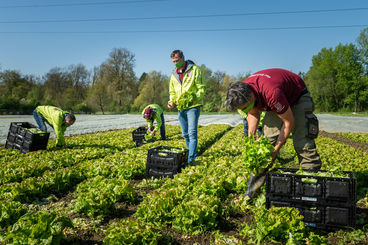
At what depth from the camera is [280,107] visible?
2967 millimetres

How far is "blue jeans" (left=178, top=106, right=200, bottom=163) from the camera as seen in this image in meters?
5.69

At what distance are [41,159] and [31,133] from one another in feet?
4.54

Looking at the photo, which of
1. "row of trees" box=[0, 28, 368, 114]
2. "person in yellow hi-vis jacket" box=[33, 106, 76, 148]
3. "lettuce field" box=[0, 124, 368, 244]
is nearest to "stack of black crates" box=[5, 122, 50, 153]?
"person in yellow hi-vis jacket" box=[33, 106, 76, 148]

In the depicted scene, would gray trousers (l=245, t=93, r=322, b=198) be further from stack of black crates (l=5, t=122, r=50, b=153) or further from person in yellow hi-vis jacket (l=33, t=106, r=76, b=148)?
stack of black crates (l=5, t=122, r=50, b=153)

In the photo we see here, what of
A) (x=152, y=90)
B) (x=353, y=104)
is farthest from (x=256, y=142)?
(x=353, y=104)

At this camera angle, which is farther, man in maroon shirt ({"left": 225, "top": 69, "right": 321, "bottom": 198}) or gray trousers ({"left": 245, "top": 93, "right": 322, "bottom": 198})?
gray trousers ({"left": 245, "top": 93, "right": 322, "bottom": 198})

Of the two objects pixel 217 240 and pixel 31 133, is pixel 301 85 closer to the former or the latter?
pixel 217 240

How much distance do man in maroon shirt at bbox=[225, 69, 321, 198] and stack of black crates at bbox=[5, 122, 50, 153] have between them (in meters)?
6.71

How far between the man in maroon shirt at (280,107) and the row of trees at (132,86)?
50.2m

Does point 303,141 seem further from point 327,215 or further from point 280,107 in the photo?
point 327,215

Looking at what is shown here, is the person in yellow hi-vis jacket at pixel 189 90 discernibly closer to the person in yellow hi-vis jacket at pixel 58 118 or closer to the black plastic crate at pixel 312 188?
the black plastic crate at pixel 312 188

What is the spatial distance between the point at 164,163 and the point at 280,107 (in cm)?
270

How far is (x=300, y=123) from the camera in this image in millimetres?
3523

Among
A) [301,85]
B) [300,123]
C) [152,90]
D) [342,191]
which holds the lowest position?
[342,191]
